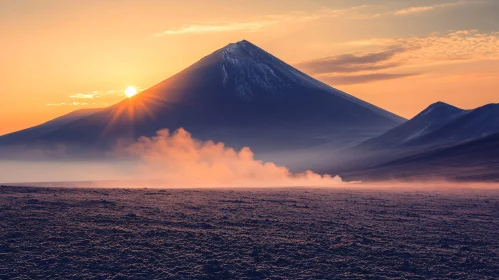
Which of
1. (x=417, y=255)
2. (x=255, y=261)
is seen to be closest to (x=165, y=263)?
(x=255, y=261)

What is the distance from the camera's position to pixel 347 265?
19.1 meters

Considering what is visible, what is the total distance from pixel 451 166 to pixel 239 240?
245 feet

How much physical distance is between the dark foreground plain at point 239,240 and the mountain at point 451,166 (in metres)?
43.7

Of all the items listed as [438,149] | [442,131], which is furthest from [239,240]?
[442,131]

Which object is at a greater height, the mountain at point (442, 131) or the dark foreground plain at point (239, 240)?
the mountain at point (442, 131)

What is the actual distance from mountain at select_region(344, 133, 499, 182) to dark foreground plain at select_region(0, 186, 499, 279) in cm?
4368

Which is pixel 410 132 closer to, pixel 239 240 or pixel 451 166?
pixel 451 166

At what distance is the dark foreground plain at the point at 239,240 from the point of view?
18281mm

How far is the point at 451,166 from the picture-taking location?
89.0 metres

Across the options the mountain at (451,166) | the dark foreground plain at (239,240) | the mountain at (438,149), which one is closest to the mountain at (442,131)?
the mountain at (438,149)

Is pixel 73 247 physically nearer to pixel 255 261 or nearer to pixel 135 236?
pixel 135 236

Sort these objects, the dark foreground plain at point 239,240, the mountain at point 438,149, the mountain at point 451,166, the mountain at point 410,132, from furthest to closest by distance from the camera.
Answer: the mountain at point 410,132
the mountain at point 438,149
the mountain at point 451,166
the dark foreground plain at point 239,240

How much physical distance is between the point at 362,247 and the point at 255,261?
16.2 ft

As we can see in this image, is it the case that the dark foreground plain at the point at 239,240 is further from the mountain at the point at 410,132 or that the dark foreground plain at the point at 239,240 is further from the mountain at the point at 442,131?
the mountain at the point at 410,132
